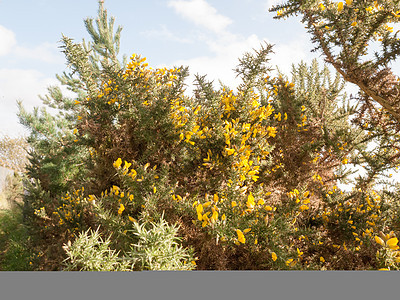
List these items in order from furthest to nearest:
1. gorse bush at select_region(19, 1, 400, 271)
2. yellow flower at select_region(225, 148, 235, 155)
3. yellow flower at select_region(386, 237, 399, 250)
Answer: yellow flower at select_region(225, 148, 235, 155)
gorse bush at select_region(19, 1, 400, 271)
yellow flower at select_region(386, 237, 399, 250)

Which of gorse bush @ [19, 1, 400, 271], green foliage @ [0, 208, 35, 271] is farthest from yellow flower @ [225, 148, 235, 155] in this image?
green foliage @ [0, 208, 35, 271]

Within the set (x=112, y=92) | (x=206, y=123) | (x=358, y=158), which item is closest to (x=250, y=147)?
(x=206, y=123)

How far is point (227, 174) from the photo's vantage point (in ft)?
8.41

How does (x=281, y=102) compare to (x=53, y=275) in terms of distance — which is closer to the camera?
(x=53, y=275)

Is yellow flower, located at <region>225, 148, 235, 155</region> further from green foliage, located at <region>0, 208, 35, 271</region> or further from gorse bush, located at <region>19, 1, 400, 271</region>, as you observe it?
green foliage, located at <region>0, 208, 35, 271</region>

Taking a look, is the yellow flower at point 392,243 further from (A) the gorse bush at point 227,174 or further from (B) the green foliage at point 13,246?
(B) the green foliage at point 13,246

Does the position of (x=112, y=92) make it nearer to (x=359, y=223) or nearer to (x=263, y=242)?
(x=263, y=242)

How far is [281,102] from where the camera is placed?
12.0 ft

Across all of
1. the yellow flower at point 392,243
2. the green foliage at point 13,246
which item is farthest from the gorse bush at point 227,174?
the green foliage at point 13,246

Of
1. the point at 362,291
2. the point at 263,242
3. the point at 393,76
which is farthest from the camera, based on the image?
the point at 393,76

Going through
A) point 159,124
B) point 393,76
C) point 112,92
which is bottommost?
point 159,124

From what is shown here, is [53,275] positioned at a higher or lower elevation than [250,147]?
lower

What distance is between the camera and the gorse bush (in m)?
2.13

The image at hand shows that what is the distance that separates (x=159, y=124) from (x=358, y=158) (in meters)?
2.65
